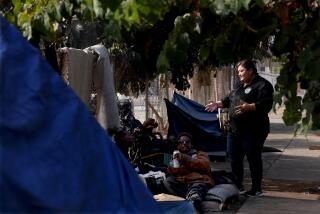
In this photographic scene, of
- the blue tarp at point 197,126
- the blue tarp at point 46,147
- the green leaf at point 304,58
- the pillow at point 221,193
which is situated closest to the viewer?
the blue tarp at point 46,147

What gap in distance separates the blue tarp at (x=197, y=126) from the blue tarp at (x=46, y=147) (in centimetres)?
820

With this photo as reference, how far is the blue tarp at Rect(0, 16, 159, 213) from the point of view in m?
2.52

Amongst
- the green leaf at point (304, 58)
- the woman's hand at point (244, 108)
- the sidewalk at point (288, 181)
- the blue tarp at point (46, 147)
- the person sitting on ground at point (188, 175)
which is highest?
the green leaf at point (304, 58)

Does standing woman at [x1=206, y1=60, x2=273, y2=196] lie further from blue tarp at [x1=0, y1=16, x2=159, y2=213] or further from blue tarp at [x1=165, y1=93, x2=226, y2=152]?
blue tarp at [x1=0, y1=16, x2=159, y2=213]

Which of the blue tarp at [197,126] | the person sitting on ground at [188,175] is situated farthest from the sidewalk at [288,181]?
the blue tarp at [197,126]

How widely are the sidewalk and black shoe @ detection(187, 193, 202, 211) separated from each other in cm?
38

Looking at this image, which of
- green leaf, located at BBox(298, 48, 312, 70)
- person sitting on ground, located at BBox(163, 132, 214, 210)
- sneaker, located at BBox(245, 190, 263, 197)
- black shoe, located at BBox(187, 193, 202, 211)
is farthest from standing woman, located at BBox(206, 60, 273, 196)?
green leaf, located at BBox(298, 48, 312, 70)

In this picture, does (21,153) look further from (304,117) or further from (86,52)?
(86,52)

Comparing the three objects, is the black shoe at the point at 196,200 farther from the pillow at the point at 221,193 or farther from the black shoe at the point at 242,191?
the black shoe at the point at 242,191

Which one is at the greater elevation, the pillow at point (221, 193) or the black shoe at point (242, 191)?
the pillow at point (221, 193)

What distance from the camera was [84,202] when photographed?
103 inches

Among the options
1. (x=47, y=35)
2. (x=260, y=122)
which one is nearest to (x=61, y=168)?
(x=47, y=35)

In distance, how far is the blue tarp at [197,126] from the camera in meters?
11.1

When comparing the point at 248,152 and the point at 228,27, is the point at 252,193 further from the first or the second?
the point at 228,27
